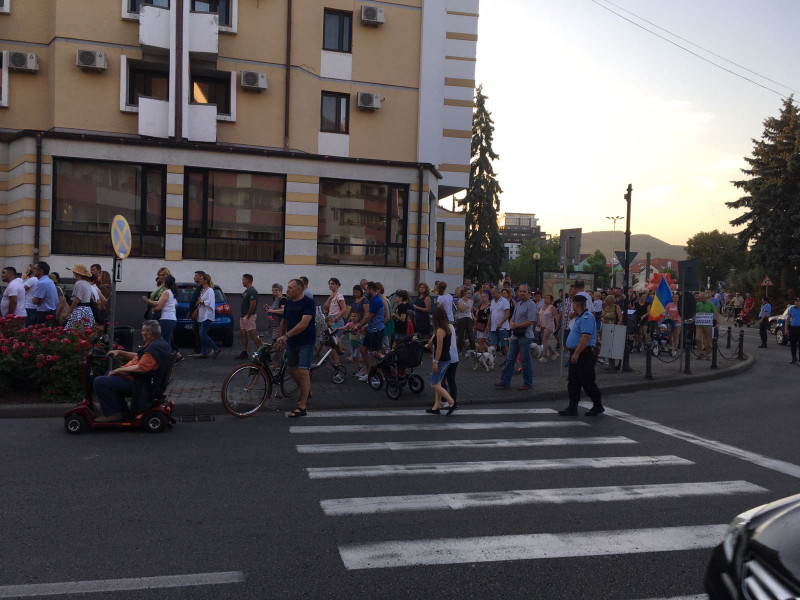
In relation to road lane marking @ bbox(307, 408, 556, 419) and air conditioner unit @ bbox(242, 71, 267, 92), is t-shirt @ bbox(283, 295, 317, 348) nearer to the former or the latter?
road lane marking @ bbox(307, 408, 556, 419)

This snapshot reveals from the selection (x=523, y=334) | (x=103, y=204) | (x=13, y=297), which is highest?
(x=103, y=204)

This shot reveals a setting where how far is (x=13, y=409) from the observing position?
31.0 ft

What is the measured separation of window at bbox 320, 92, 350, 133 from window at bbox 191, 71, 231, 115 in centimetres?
313

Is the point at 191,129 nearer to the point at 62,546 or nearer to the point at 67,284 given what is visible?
the point at 67,284

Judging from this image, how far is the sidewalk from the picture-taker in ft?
33.4

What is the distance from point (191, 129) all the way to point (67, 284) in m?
6.26

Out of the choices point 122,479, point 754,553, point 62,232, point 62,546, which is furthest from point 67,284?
point 754,553

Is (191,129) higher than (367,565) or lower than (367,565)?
higher

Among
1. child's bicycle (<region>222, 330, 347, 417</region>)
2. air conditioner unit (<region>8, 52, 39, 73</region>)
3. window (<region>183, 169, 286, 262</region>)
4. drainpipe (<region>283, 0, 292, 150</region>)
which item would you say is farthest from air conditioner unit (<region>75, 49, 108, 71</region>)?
child's bicycle (<region>222, 330, 347, 417</region>)

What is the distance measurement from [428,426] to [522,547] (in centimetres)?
462

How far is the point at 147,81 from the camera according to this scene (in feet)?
69.9

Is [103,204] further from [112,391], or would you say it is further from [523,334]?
[523,334]

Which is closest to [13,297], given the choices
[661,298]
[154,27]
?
[154,27]

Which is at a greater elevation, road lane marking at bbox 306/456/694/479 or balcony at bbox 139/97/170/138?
balcony at bbox 139/97/170/138
